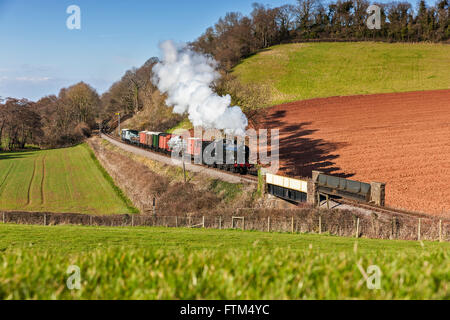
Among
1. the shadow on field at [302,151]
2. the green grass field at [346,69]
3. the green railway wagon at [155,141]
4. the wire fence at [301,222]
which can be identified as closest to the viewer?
the wire fence at [301,222]

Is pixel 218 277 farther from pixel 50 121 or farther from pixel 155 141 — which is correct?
pixel 50 121

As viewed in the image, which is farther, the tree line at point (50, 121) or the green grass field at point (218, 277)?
the tree line at point (50, 121)

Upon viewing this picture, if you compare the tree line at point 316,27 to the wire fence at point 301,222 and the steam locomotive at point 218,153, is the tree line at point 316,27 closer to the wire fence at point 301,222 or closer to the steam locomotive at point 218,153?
the steam locomotive at point 218,153

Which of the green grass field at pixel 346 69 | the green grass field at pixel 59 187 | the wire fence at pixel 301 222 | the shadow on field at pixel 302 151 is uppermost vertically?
the green grass field at pixel 346 69

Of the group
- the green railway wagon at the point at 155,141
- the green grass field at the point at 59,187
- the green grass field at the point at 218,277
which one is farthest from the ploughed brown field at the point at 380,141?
the green grass field at the point at 218,277

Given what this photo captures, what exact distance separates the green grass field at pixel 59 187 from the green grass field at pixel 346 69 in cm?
4160

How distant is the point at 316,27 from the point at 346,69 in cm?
3378

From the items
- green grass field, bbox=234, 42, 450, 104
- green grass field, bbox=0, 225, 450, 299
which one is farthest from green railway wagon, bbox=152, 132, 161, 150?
green grass field, bbox=0, 225, 450, 299

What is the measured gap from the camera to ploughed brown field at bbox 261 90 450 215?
3547 cm

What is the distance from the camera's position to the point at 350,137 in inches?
2180

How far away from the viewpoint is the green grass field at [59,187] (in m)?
42.4

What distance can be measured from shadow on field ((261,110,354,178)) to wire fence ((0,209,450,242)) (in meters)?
18.3

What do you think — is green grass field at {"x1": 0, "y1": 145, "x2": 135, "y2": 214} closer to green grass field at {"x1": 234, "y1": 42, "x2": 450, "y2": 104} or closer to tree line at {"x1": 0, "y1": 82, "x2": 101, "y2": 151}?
tree line at {"x1": 0, "y1": 82, "x2": 101, "y2": 151}

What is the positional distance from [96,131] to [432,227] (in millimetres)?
109365
